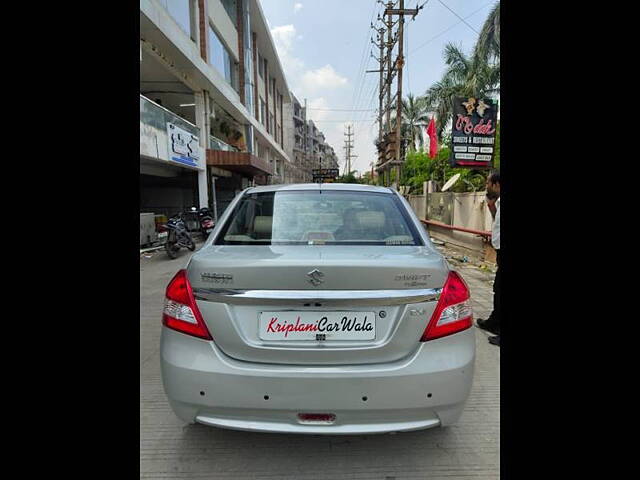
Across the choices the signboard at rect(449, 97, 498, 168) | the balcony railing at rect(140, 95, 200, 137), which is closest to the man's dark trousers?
the signboard at rect(449, 97, 498, 168)

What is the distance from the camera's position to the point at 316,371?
1643mm

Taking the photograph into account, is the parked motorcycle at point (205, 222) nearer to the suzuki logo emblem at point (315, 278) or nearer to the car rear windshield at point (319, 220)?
the car rear windshield at point (319, 220)

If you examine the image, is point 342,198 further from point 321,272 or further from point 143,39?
point 143,39

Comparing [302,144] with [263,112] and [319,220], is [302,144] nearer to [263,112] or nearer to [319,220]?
[263,112]

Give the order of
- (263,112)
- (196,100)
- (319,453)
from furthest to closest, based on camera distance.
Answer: (263,112), (196,100), (319,453)

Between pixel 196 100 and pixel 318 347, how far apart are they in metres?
15.8

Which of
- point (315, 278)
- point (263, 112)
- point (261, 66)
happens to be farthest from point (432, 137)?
point (261, 66)

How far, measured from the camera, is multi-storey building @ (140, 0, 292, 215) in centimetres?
1102

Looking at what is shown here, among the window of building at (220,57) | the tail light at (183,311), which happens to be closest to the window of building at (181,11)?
the window of building at (220,57)

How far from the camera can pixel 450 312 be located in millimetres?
1754

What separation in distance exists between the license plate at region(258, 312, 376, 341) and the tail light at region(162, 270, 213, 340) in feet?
0.96

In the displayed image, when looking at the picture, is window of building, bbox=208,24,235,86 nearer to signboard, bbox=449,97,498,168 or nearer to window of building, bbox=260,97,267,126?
window of building, bbox=260,97,267,126

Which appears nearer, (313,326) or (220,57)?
(313,326)
